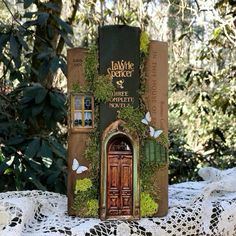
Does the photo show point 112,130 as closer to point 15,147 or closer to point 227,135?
point 15,147

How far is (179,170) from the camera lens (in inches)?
96.0

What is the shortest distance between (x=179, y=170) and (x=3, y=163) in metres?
1.36

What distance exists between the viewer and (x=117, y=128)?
0.77 meters

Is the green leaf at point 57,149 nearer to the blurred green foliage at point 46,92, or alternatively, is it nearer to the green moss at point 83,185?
the blurred green foliage at point 46,92

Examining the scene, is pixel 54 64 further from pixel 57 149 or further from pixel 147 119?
pixel 147 119

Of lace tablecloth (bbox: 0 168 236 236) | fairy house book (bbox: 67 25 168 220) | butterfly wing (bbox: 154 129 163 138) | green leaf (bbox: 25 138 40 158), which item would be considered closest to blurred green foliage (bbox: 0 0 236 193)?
green leaf (bbox: 25 138 40 158)

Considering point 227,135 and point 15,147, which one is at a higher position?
point 227,135

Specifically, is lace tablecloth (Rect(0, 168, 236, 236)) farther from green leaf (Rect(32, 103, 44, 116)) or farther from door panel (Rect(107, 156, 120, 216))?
green leaf (Rect(32, 103, 44, 116))

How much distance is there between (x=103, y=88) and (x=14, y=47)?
55cm

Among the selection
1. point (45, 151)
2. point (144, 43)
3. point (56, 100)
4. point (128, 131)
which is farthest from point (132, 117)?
point (56, 100)

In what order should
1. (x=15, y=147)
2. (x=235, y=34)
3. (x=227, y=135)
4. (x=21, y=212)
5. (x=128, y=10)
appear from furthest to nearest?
1. (x=227, y=135)
2. (x=128, y=10)
3. (x=235, y=34)
4. (x=15, y=147)
5. (x=21, y=212)

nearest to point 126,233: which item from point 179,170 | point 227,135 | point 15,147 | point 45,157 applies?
point 45,157

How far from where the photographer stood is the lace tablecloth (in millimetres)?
719

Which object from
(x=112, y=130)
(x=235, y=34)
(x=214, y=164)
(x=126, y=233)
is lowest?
(x=126, y=233)
